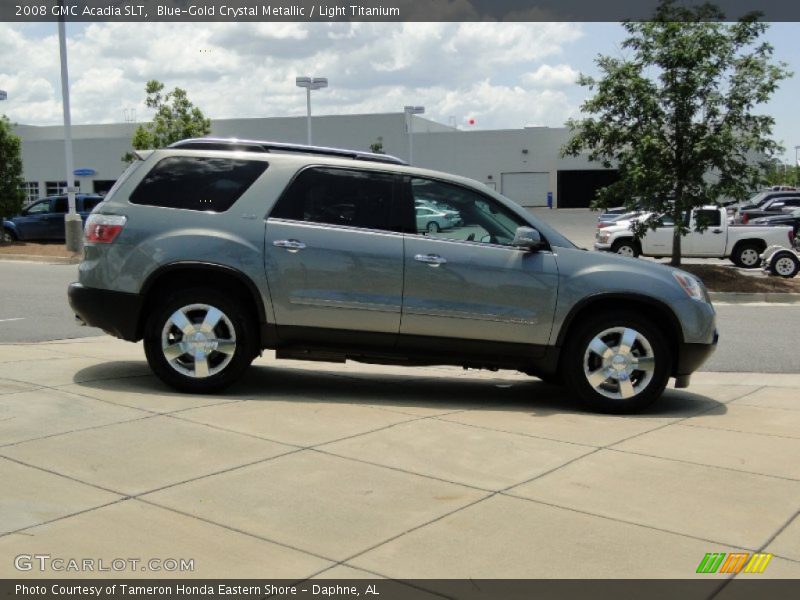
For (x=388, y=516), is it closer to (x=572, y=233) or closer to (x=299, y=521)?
(x=299, y=521)

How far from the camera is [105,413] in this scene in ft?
20.1

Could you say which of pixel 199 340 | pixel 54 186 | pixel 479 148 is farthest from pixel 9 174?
pixel 54 186

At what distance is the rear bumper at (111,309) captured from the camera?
22.6ft

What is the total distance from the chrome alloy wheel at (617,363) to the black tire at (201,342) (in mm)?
2635

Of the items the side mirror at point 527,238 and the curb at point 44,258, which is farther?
the curb at point 44,258

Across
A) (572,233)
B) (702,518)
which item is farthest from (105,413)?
(572,233)

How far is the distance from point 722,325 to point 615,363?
25.8 ft

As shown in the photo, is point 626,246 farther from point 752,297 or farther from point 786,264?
point 752,297

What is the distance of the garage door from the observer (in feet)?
219

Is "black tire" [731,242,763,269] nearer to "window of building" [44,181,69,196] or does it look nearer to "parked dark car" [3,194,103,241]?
"parked dark car" [3,194,103,241]

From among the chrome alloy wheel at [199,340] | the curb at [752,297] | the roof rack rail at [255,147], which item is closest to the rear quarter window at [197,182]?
the roof rack rail at [255,147]

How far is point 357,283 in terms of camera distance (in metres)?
6.82
